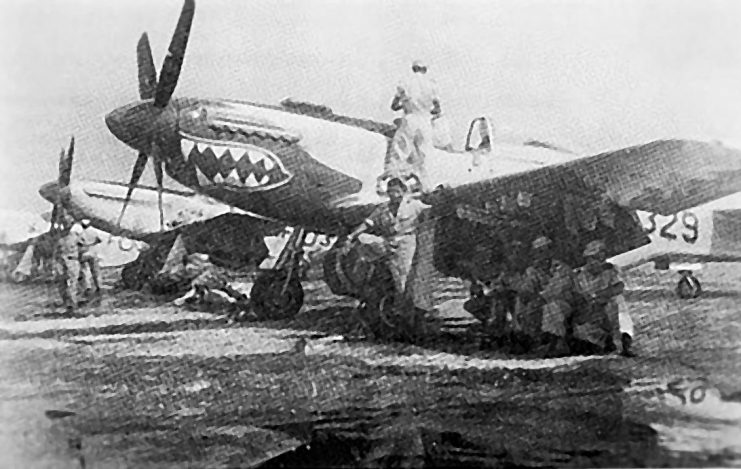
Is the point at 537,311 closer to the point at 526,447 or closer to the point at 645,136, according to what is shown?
the point at 526,447

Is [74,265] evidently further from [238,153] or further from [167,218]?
[238,153]

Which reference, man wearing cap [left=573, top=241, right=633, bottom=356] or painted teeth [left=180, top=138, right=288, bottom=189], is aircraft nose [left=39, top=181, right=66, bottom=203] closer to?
painted teeth [left=180, top=138, right=288, bottom=189]

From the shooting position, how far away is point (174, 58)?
290 centimetres

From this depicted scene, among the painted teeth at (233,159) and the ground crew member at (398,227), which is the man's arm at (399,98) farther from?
the painted teeth at (233,159)

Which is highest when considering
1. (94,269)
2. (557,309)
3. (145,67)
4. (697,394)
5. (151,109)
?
(145,67)

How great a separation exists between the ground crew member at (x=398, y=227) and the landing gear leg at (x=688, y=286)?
77cm

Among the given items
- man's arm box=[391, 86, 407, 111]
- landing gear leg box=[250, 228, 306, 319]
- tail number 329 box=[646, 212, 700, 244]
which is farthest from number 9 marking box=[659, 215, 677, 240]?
landing gear leg box=[250, 228, 306, 319]

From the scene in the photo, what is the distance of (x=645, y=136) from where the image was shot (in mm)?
2916

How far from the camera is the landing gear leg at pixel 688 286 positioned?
2908 mm

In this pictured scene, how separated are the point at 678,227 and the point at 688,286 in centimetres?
17

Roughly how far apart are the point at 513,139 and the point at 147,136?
106 cm

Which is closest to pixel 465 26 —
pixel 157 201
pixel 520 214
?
pixel 520 214

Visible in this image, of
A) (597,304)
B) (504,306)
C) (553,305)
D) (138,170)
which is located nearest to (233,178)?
(138,170)

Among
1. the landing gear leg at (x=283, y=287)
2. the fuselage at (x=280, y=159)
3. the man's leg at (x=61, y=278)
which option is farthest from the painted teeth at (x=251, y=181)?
the man's leg at (x=61, y=278)
